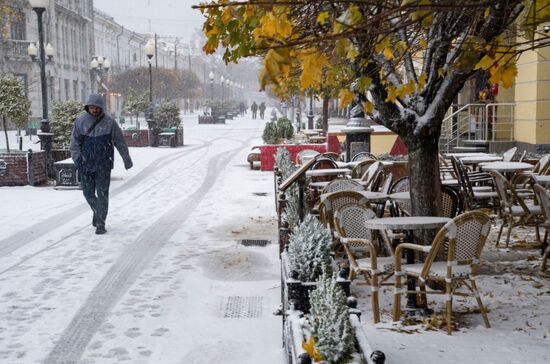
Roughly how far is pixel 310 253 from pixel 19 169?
42.4 ft

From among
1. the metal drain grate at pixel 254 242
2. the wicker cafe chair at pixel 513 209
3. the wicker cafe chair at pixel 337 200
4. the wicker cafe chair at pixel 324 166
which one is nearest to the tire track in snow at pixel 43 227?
the metal drain grate at pixel 254 242

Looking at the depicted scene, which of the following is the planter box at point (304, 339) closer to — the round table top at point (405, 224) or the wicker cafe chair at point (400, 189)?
the round table top at point (405, 224)

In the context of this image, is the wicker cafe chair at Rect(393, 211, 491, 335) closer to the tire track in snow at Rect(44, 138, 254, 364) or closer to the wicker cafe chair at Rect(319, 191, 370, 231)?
the wicker cafe chair at Rect(319, 191, 370, 231)

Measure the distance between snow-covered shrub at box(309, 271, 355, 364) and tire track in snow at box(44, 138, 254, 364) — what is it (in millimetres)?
2097

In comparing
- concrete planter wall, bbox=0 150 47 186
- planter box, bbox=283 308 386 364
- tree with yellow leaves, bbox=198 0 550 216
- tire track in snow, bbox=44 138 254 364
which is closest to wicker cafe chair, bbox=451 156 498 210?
tree with yellow leaves, bbox=198 0 550 216

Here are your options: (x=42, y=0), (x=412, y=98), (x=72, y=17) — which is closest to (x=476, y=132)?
(x=42, y=0)

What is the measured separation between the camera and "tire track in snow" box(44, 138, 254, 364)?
17.3 feet

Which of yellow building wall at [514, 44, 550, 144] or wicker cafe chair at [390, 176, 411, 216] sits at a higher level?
yellow building wall at [514, 44, 550, 144]

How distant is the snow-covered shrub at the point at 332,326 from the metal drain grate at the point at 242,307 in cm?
206

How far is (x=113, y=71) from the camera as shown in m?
77.4

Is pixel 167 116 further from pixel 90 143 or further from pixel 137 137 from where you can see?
pixel 90 143

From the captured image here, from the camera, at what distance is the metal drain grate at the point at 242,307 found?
603 centimetres

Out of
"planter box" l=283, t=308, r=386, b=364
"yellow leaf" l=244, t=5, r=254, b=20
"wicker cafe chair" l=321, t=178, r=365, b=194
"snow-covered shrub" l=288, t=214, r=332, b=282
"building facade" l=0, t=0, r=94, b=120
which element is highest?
"building facade" l=0, t=0, r=94, b=120

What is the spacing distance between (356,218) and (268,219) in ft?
16.8
